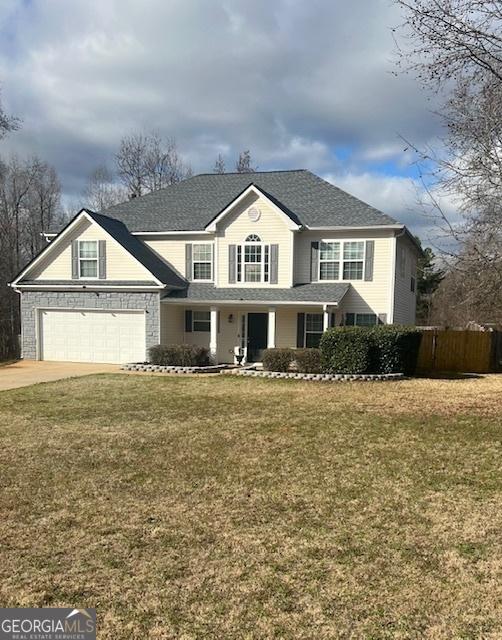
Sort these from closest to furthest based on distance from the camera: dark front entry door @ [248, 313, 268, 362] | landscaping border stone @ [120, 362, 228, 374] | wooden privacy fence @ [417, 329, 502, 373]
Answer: landscaping border stone @ [120, 362, 228, 374], wooden privacy fence @ [417, 329, 502, 373], dark front entry door @ [248, 313, 268, 362]

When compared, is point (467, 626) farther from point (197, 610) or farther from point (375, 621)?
point (197, 610)

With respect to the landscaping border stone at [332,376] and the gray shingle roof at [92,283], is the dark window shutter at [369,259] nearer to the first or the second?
the landscaping border stone at [332,376]

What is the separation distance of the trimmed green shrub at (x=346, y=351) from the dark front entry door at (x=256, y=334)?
15.6 ft

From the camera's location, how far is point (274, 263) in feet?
62.5

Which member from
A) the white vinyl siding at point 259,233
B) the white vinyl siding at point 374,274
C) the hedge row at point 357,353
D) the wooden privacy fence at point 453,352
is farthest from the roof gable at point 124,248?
the wooden privacy fence at point 453,352

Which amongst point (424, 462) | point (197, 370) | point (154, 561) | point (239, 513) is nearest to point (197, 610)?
point (154, 561)

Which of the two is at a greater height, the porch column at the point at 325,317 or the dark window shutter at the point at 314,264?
the dark window shutter at the point at 314,264

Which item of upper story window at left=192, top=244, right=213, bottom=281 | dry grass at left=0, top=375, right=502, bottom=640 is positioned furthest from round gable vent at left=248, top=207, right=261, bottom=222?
dry grass at left=0, top=375, right=502, bottom=640

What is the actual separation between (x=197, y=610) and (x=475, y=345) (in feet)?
56.8

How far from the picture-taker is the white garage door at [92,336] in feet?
63.4

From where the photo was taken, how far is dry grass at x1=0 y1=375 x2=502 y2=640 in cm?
332

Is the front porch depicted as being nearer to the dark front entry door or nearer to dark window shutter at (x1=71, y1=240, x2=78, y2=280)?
the dark front entry door

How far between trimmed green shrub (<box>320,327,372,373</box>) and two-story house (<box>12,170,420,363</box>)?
8.35 ft

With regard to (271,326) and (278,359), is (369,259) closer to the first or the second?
(271,326)
